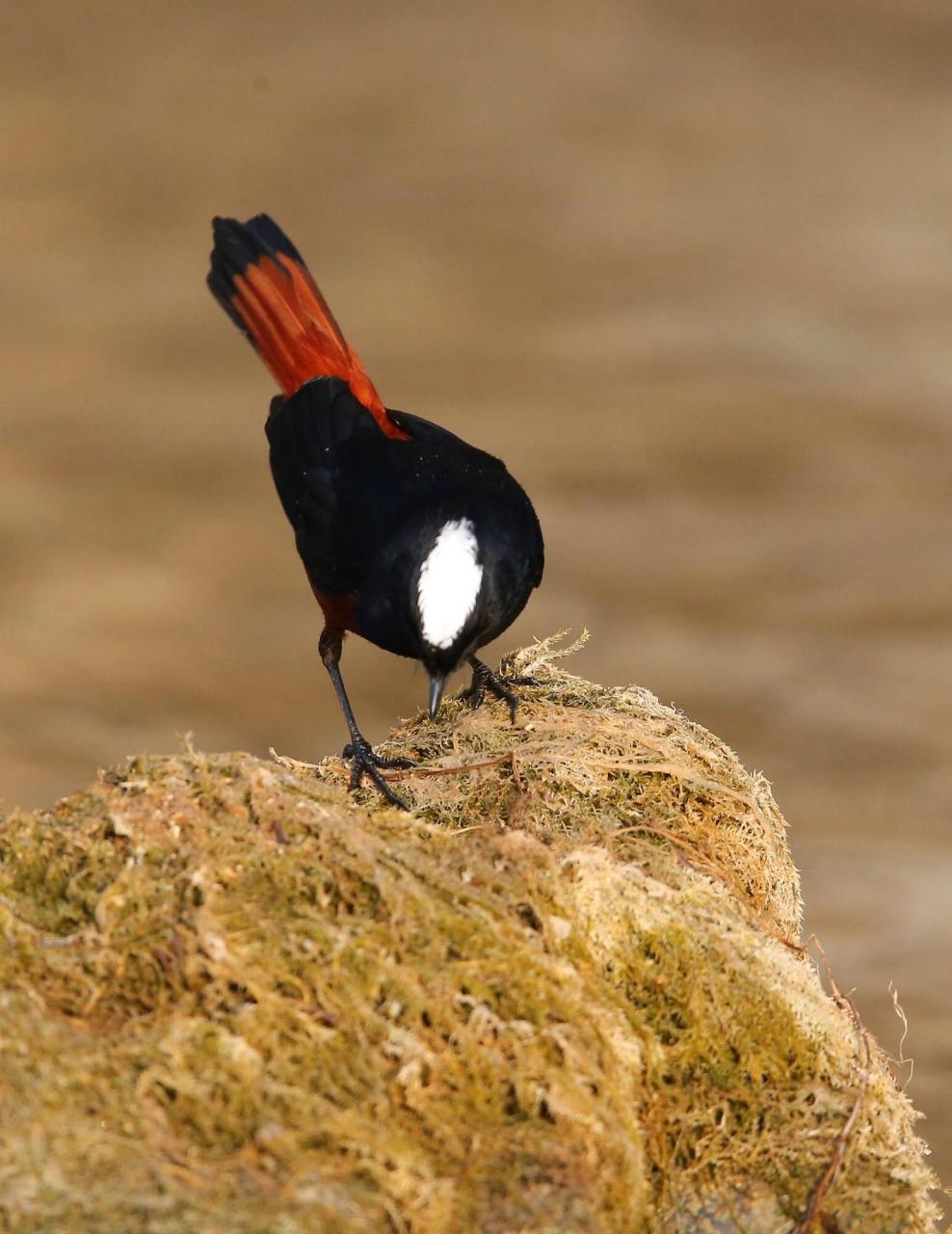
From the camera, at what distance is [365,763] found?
11.3ft

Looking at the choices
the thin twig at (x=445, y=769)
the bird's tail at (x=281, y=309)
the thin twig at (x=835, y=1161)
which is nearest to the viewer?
the thin twig at (x=835, y=1161)

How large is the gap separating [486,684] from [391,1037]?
7.07 ft

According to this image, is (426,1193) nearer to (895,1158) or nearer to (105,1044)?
(105,1044)

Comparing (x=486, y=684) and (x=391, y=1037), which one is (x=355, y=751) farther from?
(x=391, y=1037)

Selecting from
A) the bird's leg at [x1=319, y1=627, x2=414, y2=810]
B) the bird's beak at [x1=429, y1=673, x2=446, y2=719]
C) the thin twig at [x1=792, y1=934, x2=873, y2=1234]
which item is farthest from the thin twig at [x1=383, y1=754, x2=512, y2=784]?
the thin twig at [x1=792, y1=934, x2=873, y2=1234]

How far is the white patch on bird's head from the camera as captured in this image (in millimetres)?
A: 3143

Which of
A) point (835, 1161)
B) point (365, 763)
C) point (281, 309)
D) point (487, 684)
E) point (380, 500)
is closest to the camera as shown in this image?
point (835, 1161)

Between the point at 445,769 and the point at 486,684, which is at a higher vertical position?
the point at 486,684

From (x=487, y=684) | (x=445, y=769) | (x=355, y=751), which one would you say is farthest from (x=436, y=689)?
(x=487, y=684)

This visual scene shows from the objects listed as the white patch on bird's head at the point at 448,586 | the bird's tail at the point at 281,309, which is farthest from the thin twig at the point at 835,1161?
the bird's tail at the point at 281,309

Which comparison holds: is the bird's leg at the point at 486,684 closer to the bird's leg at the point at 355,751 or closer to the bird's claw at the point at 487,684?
the bird's claw at the point at 487,684

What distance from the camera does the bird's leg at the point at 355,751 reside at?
10.7 ft

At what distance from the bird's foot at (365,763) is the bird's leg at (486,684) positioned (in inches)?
15.9

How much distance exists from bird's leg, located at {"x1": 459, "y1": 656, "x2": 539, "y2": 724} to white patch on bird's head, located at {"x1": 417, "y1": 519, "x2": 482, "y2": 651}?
1.95 ft
